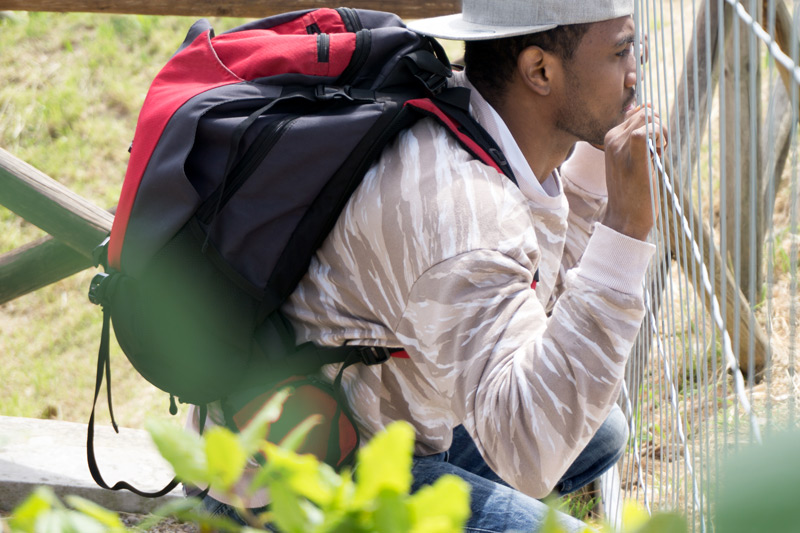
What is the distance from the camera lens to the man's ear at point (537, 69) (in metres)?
1.49

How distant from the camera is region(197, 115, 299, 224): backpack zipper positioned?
1.29 m

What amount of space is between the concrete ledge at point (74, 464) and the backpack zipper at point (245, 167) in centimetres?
113

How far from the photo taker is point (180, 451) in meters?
0.39

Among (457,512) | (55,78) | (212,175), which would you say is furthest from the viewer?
(55,78)

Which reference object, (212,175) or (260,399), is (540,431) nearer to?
(260,399)

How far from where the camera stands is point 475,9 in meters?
1.58

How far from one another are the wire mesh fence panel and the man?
9 centimetres

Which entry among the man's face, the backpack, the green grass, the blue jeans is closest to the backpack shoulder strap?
the backpack

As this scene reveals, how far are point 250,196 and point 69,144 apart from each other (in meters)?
3.62

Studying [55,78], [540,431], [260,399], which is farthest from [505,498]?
[55,78]

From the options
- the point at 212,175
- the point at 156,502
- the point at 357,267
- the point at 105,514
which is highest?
the point at 105,514

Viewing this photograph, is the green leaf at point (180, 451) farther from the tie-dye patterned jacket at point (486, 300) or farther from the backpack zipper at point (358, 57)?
the backpack zipper at point (358, 57)

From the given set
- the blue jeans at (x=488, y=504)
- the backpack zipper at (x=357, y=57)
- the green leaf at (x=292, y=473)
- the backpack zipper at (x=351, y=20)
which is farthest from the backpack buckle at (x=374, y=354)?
the green leaf at (x=292, y=473)

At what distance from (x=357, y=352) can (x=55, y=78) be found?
4117mm
